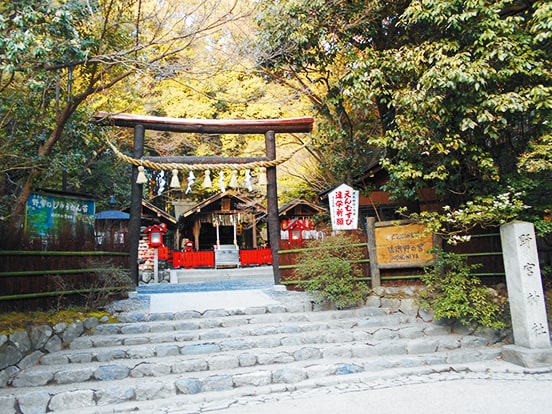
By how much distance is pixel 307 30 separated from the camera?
8391 millimetres

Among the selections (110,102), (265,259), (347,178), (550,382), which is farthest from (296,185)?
(550,382)

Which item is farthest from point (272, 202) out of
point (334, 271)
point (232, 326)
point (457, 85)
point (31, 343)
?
point (31, 343)

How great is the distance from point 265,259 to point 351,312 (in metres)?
14.4

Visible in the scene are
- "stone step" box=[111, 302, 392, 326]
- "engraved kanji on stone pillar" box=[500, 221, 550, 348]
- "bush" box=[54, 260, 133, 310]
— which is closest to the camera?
"engraved kanji on stone pillar" box=[500, 221, 550, 348]

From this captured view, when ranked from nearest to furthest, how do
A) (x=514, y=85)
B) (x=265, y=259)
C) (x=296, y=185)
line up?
(x=514, y=85) < (x=296, y=185) < (x=265, y=259)

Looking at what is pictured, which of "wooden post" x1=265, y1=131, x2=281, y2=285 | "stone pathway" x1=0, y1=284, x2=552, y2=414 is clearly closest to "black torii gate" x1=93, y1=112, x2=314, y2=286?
"wooden post" x1=265, y1=131, x2=281, y2=285

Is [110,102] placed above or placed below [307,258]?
above

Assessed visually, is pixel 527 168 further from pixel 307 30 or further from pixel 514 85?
pixel 307 30

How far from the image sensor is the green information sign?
23.6ft

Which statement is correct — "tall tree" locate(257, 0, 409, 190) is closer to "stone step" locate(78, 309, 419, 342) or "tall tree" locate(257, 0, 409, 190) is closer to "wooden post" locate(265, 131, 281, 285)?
"wooden post" locate(265, 131, 281, 285)

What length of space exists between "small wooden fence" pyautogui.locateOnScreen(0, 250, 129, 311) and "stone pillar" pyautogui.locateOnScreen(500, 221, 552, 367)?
6.98m

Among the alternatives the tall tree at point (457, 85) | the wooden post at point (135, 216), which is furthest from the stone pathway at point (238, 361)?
the tall tree at point (457, 85)

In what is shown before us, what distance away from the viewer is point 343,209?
364 inches

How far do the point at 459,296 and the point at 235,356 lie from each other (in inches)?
155
